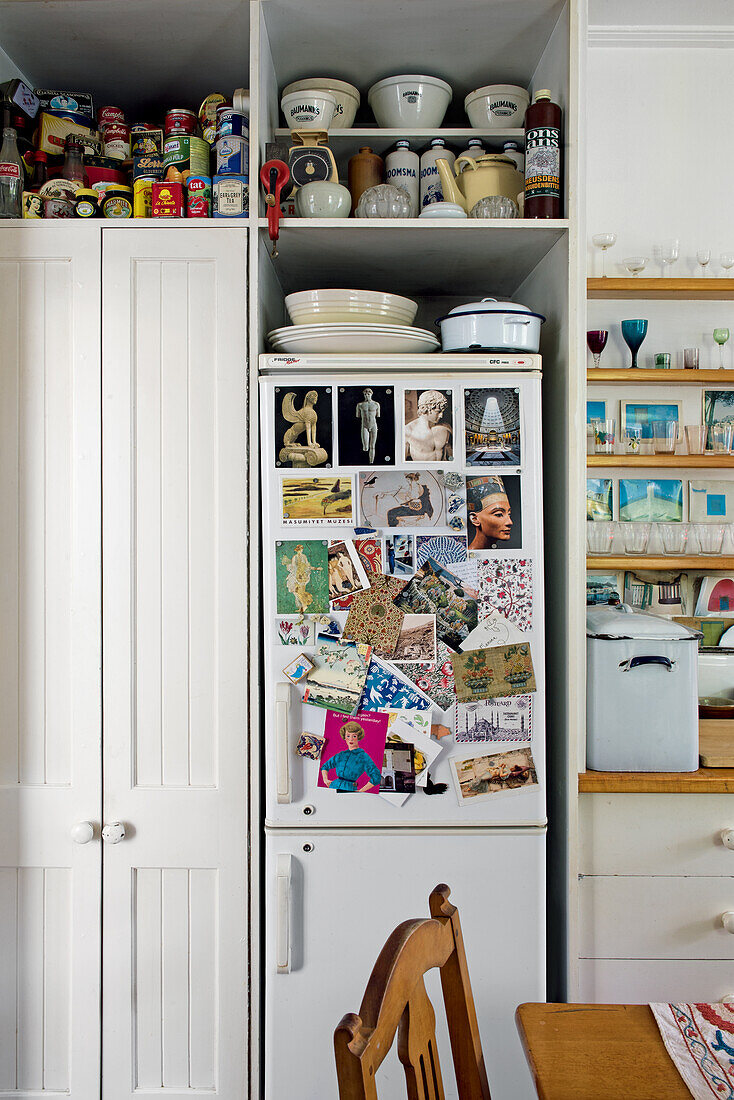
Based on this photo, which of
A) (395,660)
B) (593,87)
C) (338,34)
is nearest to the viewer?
(395,660)

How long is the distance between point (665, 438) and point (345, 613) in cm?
111

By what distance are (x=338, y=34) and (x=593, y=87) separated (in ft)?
2.76

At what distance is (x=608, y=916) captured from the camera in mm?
1611

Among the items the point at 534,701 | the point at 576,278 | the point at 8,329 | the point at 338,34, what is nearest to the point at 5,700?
the point at 8,329

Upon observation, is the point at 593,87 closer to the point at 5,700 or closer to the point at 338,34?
the point at 338,34

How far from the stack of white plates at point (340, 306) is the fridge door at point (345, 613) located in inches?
6.6

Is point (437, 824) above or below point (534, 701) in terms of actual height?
below

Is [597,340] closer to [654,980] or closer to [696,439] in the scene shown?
[696,439]

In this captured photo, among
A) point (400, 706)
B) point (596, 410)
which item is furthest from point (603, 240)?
point (400, 706)

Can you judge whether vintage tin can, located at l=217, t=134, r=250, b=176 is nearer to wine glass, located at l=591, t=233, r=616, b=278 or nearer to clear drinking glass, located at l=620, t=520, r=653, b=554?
wine glass, located at l=591, t=233, r=616, b=278

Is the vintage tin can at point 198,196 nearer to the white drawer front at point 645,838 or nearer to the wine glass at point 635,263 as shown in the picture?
the wine glass at point 635,263

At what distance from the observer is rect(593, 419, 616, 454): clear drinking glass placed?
6.80 ft

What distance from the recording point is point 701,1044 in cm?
98

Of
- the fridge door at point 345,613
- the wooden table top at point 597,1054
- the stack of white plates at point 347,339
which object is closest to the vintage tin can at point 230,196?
the stack of white plates at point 347,339
